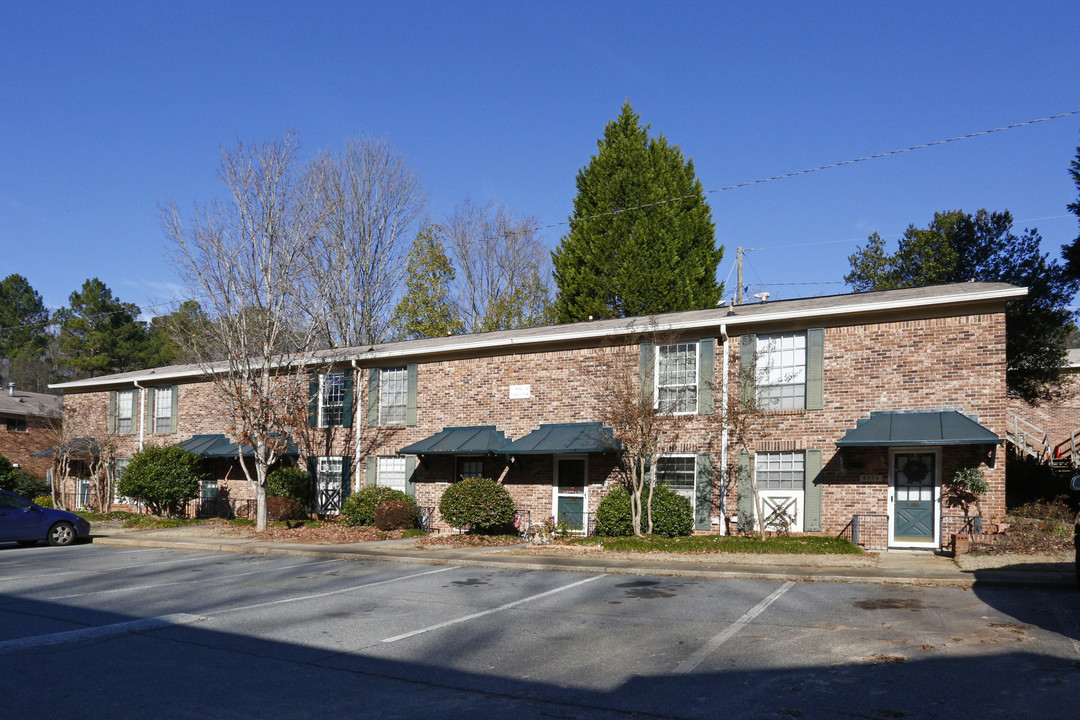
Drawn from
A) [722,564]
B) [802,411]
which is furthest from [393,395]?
[722,564]

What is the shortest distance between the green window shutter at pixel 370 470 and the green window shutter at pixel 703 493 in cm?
1018

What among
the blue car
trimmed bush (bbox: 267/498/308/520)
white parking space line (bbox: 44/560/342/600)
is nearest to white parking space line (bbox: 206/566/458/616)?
white parking space line (bbox: 44/560/342/600)

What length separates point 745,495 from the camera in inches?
769

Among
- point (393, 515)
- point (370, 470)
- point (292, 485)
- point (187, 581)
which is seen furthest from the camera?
point (292, 485)

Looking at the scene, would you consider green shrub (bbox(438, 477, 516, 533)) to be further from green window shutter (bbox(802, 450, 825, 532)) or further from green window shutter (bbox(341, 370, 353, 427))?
green window shutter (bbox(802, 450, 825, 532))

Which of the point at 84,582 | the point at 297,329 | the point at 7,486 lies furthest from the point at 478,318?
the point at 84,582

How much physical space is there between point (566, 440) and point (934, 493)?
822 cm

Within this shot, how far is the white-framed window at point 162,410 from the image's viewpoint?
31828 mm

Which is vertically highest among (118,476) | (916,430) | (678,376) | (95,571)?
(678,376)

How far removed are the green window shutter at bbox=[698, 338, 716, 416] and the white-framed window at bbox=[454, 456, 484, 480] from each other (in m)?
6.70

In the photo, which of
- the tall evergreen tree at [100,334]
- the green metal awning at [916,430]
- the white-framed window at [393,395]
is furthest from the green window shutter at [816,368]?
the tall evergreen tree at [100,334]

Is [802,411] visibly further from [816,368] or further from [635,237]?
→ [635,237]

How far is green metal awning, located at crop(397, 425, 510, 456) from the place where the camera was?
878 inches

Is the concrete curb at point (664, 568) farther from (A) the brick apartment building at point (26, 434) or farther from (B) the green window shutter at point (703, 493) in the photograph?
(A) the brick apartment building at point (26, 434)
